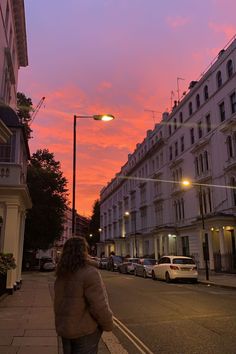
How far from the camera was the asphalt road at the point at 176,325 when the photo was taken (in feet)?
25.1

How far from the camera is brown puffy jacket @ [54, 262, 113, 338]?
3.63 meters

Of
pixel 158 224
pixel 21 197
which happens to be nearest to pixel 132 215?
pixel 158 224

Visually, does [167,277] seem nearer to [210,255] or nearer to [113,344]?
[210,255]

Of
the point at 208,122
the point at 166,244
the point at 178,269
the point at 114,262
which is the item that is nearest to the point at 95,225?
the point at 166,244

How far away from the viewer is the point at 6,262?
15297mm

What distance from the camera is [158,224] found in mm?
54375

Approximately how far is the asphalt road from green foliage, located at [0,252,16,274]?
430 centimetres

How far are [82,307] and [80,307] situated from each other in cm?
2

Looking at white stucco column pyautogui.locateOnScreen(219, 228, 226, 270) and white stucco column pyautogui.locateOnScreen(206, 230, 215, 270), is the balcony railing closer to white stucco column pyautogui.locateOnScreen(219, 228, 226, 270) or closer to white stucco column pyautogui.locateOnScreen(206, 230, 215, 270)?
white stucco column pyautogui.locateOnScreen(219, 228, 226, 270)

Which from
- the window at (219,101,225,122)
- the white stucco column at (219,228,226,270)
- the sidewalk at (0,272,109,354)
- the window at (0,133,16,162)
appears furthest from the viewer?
the window at (219,101,225,122)

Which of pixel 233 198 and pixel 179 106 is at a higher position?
pixel 179 106

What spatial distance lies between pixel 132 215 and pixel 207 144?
1322 inches

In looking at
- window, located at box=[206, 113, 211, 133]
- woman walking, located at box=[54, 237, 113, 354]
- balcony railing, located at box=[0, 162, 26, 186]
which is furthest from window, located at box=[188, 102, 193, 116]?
woman walking, located at box=[54, 237, 113, 354]

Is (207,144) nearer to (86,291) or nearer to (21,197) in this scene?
(21,197)
